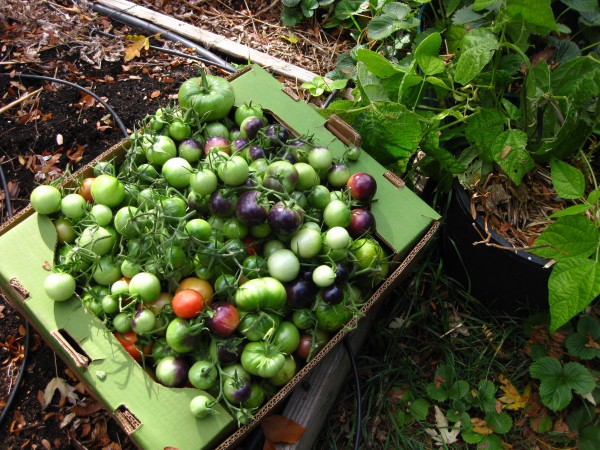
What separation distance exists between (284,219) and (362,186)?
1.30 ft

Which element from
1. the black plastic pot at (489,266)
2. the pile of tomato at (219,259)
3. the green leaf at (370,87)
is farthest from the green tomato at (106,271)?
the black plastic pot at (489,266)

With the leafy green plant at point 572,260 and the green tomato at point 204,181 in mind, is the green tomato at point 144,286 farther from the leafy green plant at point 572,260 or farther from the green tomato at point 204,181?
the leafy green plant at point 572,260

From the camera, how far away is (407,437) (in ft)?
7.11

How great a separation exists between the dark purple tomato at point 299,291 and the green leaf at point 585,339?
120cm

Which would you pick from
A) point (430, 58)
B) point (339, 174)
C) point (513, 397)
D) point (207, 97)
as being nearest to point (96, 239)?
point (207, 97)

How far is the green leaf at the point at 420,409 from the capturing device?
219cm

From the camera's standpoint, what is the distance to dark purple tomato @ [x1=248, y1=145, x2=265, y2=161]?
191 cm

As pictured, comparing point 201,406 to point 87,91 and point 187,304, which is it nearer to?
point 187,304

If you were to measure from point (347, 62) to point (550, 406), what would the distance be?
198 cm

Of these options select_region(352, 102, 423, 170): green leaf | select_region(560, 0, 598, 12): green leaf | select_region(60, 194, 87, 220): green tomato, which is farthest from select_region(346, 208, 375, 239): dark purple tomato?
select_region(560, 0, 598, 12): green leaf

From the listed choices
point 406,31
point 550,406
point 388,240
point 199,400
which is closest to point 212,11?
point 406,31

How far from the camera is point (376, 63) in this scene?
2.23 m

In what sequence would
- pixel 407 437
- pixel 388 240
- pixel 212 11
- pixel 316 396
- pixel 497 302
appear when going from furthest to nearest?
pixel 212 11 → pixel 497 302 → pixel 407 437 → pixel 316 396 → pixel 388 240

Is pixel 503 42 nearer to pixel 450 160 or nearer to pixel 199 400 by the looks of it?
pixel 450 160
